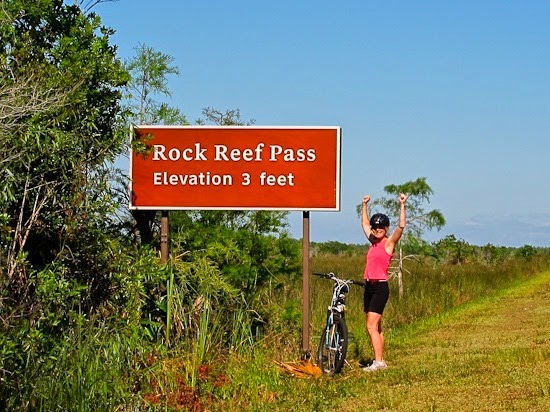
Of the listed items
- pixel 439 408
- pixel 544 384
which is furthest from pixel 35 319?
pixel 544 384

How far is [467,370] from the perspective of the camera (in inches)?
511

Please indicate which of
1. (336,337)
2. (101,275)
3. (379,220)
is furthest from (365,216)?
(101,275)

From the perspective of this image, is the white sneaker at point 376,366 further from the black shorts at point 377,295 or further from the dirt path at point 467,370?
the black shorts at point 377,295

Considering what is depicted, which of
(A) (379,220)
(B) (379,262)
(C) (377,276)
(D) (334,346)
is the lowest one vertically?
(D) (334,346)

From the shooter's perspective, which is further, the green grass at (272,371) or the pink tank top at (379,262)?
the pink tank top at (379,262)

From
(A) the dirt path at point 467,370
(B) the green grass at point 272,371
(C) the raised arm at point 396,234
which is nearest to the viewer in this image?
(B) the green grass at point 272,371

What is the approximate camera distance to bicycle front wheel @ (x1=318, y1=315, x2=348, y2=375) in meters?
13.2

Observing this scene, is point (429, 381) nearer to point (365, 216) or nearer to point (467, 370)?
point (467, 370)

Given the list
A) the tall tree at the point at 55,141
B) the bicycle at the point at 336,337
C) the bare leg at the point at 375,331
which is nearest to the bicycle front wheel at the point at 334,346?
the bicycle at the point at 336,337

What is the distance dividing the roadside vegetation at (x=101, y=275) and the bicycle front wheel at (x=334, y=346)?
1.71ft

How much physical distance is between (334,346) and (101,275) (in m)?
3.00

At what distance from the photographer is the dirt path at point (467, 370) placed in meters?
11.0

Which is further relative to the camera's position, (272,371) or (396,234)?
(396,234)

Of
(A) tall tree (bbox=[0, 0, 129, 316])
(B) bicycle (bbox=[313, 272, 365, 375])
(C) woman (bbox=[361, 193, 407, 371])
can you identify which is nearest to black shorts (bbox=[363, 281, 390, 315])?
(C) woman (bbox=[361, 193, 407, 371])
